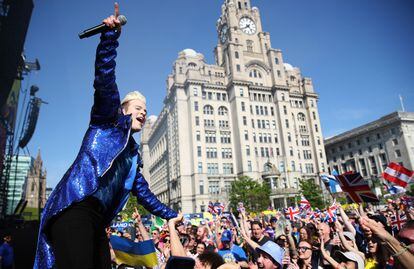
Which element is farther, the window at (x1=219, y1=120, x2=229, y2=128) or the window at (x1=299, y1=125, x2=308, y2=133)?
the window at (x1=299, y1=125, x2=308, y2=133)

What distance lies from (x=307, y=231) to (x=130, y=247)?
4.59m

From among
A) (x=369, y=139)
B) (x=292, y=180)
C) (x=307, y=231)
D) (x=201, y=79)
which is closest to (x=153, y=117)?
(x=201, y=79)

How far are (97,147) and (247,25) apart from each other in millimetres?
81943

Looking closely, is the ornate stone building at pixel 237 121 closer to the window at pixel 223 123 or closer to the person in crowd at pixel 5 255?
the window at pixel 223 123

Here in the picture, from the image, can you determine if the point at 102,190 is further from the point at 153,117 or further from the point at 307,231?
the point at 153,117

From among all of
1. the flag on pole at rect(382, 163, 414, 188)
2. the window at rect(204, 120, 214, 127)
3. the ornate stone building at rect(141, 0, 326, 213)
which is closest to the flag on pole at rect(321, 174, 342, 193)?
the flag on pole at rect(382, 163, 414, 188)

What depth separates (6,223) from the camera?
2048 centimetres

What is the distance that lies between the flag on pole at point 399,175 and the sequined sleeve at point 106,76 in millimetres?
15670

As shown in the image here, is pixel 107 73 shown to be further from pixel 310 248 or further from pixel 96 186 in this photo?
pixel 310 248

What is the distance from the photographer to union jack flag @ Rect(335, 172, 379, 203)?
34.6 feet

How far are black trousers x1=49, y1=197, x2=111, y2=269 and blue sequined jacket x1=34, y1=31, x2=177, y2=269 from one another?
0.26ft

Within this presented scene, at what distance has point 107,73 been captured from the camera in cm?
241

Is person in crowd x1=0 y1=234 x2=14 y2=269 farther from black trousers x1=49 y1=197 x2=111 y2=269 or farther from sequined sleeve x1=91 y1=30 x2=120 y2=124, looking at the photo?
sequined sleeve x1=91 y1=30 x2=120 y2=124

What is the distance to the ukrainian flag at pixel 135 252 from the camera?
4.32 metres
